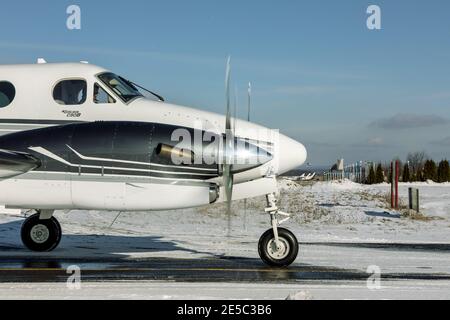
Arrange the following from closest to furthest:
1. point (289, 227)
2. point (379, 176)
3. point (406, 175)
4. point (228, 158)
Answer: point (228, 158)
point (289, 227)
point (379, 176)
point (406, 175)

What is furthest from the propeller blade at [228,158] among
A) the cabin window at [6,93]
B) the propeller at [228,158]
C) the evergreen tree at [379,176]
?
the evergreen tree at [379,176]

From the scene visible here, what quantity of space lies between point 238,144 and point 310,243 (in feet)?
18.9

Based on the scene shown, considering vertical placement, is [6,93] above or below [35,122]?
above

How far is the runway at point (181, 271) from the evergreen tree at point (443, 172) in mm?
45028

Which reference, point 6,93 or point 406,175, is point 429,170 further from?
point 6,93

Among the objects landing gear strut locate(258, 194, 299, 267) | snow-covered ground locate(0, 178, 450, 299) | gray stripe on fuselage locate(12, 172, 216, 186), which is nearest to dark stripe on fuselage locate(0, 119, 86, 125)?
gray stripe on fuselage locate(12, 172, 216, 186)

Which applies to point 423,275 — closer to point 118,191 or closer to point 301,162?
point 301,162

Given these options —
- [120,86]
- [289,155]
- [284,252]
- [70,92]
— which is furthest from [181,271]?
[70,92]

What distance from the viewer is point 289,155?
10203mm

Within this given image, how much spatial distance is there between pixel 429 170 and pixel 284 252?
47.5m

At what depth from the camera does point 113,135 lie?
986 centimetres

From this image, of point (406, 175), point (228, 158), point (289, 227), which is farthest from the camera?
point (406, 175)

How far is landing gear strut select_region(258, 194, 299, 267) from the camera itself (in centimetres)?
1024
